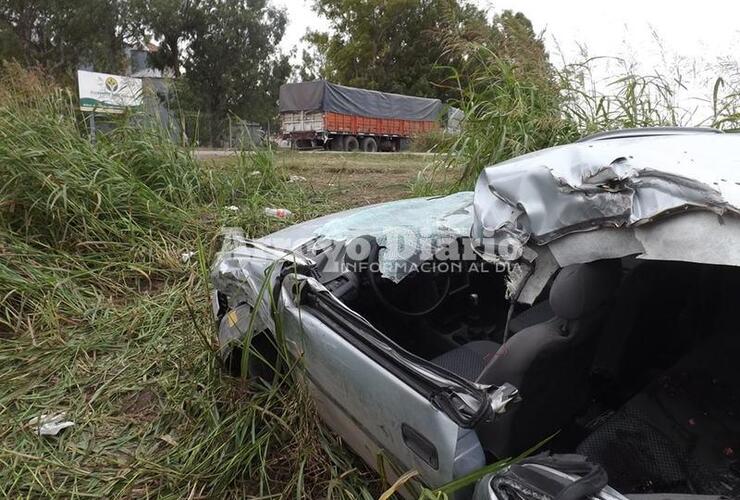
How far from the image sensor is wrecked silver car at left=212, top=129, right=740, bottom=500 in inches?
43.1

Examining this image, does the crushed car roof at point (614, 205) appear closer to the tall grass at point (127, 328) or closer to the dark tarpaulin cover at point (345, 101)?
the tall grass at point (127, 328)

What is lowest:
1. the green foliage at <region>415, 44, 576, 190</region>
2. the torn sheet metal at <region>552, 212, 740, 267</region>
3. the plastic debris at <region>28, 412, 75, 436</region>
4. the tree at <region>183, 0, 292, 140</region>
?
the plastic debris at <region>28, 412, 75, 436</region>

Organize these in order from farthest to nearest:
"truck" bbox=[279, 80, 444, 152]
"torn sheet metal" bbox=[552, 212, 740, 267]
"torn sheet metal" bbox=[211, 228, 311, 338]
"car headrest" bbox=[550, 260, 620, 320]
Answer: "truck" bbox=[279, 80, 444, 152] → "torn sheet metal" bbox=[211, 228, 311, 338] → "car headrest" bbox=[550, 260, 620, 320] → "torn sheet metal" bbox=[552, 212, 740, 267]

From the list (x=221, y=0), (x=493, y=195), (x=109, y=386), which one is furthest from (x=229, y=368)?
(x=221, y=0)

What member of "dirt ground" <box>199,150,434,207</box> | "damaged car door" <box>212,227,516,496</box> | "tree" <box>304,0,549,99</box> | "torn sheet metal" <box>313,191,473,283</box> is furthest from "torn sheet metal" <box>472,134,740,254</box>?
"tree" <box>304,0,549,99</box>

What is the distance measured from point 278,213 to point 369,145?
18.7 metres

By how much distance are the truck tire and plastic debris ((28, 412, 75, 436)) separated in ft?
63.0

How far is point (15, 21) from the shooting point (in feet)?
72.0

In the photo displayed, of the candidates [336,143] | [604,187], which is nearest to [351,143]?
[336,143]

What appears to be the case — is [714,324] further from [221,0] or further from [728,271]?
[221,0]

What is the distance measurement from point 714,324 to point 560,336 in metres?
0.68

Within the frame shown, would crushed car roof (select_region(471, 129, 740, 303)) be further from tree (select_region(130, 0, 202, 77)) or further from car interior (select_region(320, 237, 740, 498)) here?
tree (select_region(130, 0, 202, 77))

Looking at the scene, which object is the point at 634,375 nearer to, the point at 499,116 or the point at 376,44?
the point at 499,116

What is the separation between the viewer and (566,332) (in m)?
1.39
